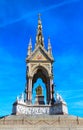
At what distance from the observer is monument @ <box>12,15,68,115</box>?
31.4m

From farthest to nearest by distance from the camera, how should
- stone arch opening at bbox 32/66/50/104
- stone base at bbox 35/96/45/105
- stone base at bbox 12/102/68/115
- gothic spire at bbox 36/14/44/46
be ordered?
1. gothic spire at bbox 36/14/44/46
2. stone arch opening at bbox 32/66/50/104
3. stone base at bbox 35/96/45/105
4. stone base at bbox 12/102/68/115

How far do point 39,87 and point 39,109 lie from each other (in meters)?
5.83

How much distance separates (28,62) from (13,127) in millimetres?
15158

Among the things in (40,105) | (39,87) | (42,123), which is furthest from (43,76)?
(42,123)

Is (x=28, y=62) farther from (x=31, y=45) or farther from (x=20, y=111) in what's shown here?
(x=20, y=111)

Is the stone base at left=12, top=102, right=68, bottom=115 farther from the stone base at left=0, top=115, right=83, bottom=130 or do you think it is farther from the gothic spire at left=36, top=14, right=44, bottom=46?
the gothic spire at left=36, top=14, right=44, bottom=46

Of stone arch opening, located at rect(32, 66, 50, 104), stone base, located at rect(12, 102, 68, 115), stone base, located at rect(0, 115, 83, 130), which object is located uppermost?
stone arch opening, located at rect(32, 66, 50, 104)

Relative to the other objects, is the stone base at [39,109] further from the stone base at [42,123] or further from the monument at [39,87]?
the stone base at [42,123]

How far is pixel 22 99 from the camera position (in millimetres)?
32969

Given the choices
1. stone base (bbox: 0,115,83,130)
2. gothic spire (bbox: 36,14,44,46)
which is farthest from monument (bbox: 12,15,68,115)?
stone base (bbox: 0,115,83,130)

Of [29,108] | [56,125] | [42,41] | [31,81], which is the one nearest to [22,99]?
[29,108]

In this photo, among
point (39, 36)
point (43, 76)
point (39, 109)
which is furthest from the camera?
point (39, 36)

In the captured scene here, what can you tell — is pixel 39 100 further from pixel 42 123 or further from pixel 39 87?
pixel 42 123

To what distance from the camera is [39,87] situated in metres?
→ 37.1
